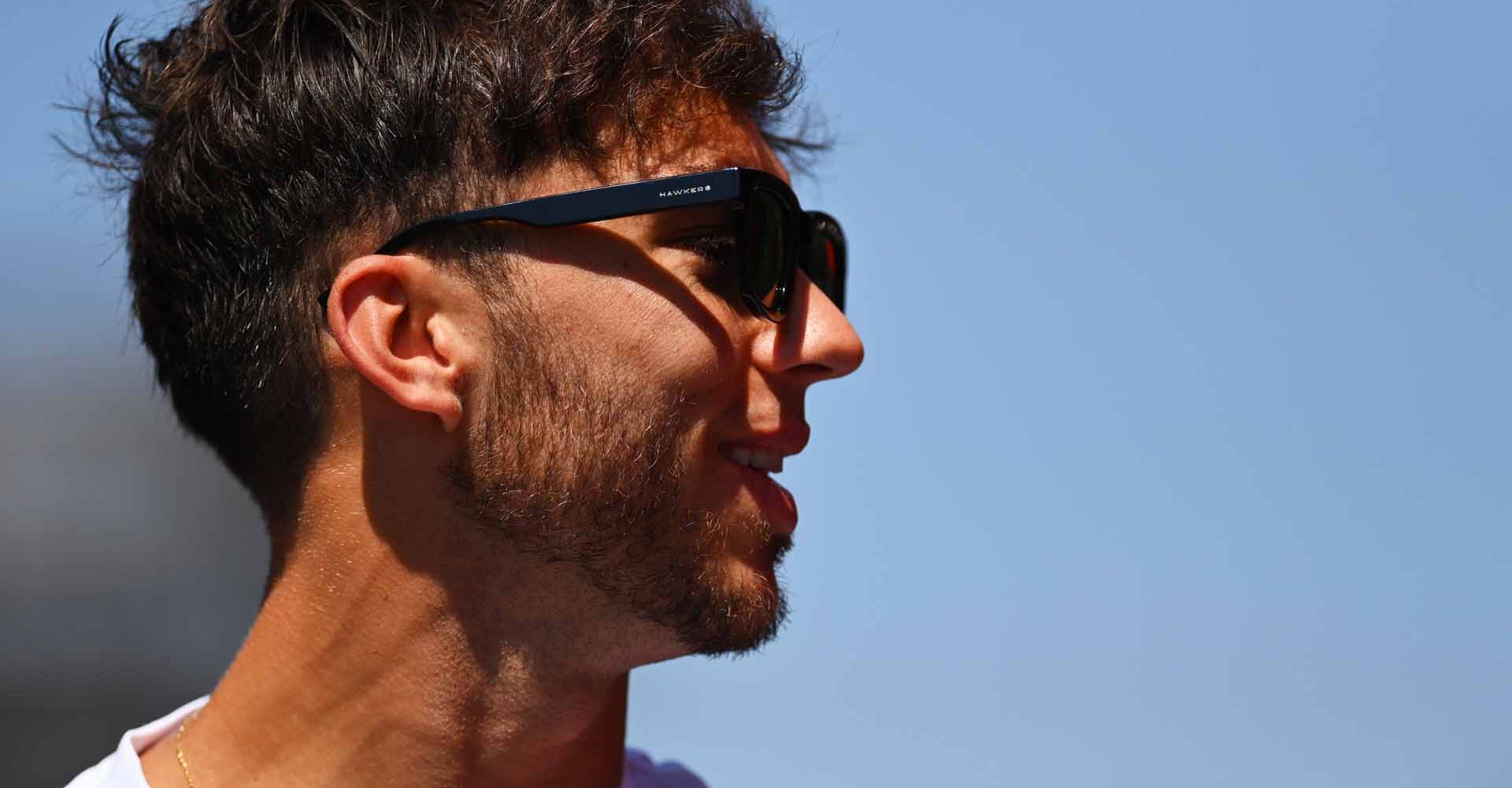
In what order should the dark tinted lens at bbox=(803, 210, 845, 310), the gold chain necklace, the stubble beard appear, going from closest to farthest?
the stubble beard < the gold chain necklace < the dark tinted lens at bbox=(803, 210, 845, 310)

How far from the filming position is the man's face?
2.72m

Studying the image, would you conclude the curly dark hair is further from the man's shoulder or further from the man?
the man's shoulder

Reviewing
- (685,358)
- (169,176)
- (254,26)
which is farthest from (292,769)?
(254,26)

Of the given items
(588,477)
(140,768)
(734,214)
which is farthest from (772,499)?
(140,768)

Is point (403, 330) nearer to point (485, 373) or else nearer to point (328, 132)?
point (485, 373)

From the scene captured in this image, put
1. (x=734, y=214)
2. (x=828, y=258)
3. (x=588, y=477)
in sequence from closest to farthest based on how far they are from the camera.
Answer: (x=588, y=477), (x=734, y=214), (x=828, y=258)

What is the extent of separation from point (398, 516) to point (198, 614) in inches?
346

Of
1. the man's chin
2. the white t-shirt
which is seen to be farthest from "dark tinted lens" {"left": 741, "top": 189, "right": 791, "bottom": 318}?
the white t-shirt

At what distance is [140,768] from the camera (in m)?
2.87

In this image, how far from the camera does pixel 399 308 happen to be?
2785mm

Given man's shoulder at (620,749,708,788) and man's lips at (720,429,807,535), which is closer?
man's lips at (720,429,807,535)

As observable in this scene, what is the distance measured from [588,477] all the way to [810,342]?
526 mm

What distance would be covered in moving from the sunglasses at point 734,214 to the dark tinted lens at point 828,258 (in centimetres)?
22

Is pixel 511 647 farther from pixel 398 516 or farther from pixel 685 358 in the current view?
pixel 685 358
